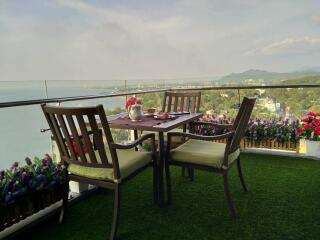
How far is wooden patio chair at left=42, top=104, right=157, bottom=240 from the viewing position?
170cm

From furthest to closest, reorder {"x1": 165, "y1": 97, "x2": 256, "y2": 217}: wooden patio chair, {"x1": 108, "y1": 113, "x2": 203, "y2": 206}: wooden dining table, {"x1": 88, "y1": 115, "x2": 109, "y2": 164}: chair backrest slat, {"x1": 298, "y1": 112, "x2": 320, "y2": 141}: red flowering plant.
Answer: {"x1": 298, "y1": 112, "x2": 320, "y2": 141}: red flowering plant → {"x1": 108, "y1": 113, "x2": 203, "y2": 206}: wooden dining table → {"x1": 165, "y1": 97, "x2": 256, "y2": 217}: wooden patio chair → {"x1": 88, "y1": 115, "x2": 109, "y2": 164}: chair backrest slat

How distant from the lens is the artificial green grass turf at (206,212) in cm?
196

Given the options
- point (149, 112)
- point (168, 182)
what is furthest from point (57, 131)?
point (149, 112)

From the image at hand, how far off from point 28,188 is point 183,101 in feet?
7.11

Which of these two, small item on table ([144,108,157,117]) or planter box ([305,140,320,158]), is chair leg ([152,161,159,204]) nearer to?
small item on table ([144,108,157,117])

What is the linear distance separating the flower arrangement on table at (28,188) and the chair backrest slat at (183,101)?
1.79 m

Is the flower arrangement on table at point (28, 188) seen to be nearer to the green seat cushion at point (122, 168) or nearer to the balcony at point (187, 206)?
the balcony at point (187, 206)

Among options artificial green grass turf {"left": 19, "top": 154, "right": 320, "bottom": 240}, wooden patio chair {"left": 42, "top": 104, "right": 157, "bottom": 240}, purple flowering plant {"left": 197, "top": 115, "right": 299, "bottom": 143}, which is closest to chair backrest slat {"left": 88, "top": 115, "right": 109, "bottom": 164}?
wooden patio chair {"left": 42, "top": 104, "right": 157, "bottom": 240}

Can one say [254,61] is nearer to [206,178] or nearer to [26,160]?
[206,178]

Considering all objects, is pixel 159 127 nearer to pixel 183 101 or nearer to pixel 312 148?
pixel 183 101

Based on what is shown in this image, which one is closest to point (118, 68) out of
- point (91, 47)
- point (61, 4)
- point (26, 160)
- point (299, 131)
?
point (91, 47)

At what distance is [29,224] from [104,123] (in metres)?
1.09

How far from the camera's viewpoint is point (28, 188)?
6.48ft

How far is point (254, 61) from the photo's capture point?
945 cm
